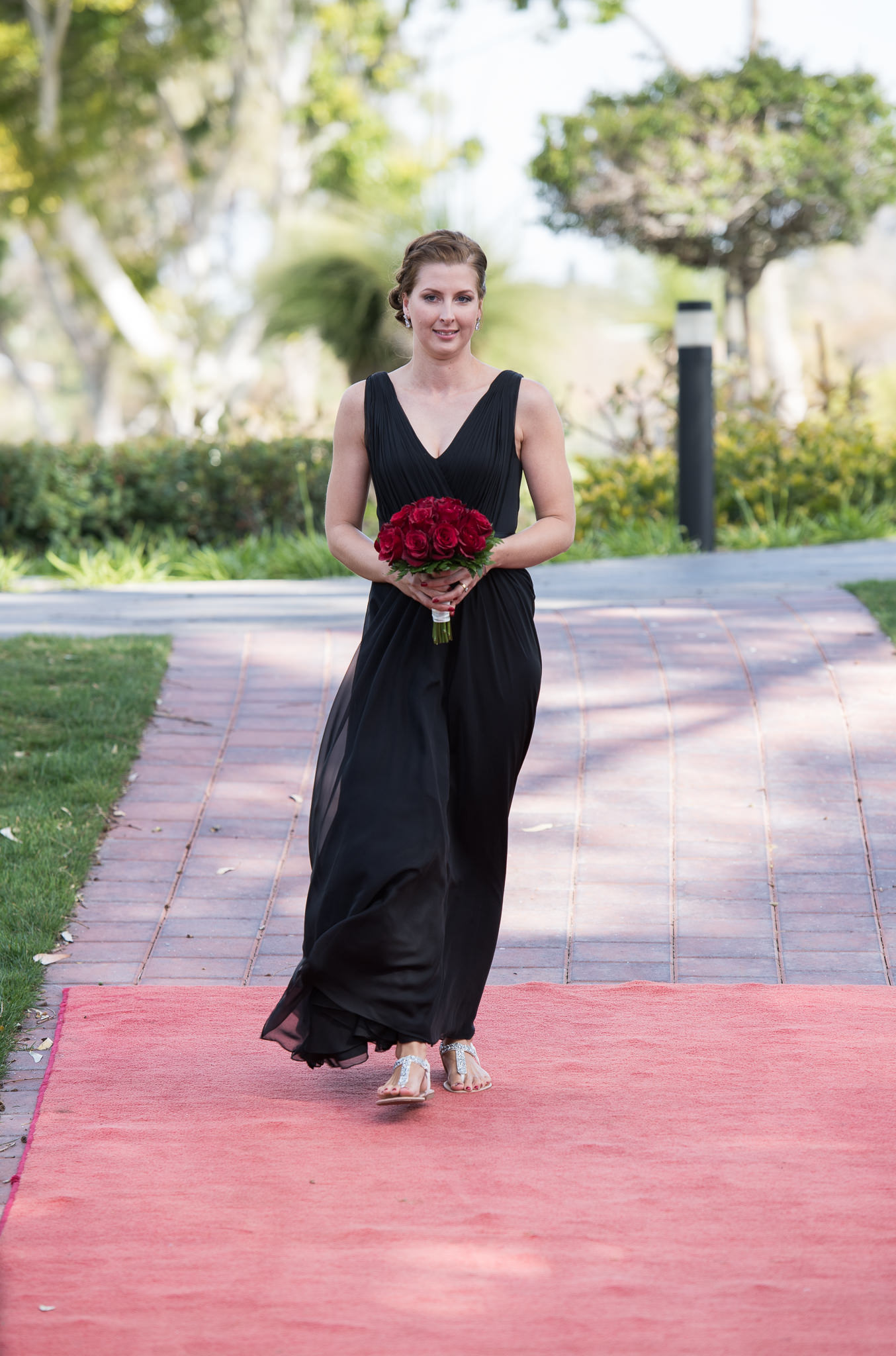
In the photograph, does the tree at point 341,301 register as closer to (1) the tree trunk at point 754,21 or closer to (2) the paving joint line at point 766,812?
(1) the tree trunk at point 754,21

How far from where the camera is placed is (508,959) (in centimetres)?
446

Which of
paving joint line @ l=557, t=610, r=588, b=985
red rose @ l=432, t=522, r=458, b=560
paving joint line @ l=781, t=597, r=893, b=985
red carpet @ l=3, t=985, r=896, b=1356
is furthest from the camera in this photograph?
paving joint line @ l=557, t=610, r=588, b=985

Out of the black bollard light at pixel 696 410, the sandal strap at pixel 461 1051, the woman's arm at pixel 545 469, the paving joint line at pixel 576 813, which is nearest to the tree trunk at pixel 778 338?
the black bollard light at pixel 696 410

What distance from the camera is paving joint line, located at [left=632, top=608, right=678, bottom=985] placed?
4488 mm

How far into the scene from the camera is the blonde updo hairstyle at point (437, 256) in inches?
131

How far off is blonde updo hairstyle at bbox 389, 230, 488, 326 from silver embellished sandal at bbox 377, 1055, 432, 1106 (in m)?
1.71

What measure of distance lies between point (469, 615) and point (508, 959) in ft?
4.88

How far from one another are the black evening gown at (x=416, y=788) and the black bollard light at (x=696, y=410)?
6.31 meters

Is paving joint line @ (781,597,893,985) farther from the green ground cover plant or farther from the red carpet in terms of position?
the green ground cover plant

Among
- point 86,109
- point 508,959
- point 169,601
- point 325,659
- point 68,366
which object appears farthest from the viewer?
point 68,366

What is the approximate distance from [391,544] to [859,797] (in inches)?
114

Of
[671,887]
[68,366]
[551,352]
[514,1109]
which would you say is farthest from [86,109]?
[68,366]

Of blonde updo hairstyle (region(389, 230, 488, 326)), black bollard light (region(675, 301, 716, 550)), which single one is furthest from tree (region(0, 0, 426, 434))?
blonde updo hairstyle (region(389, 230, 488, 326))

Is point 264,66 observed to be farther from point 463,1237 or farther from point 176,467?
point 463,1237
